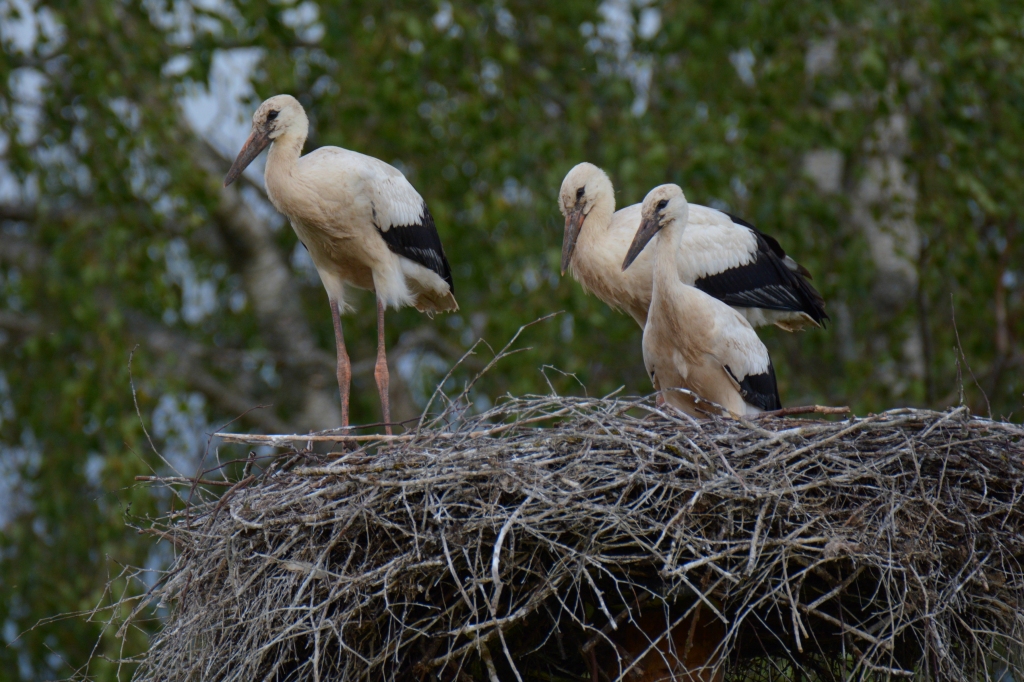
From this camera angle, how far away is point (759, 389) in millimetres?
4668

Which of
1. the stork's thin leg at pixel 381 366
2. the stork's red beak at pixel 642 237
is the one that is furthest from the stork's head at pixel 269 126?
the stork's red beak at pixel 642 237

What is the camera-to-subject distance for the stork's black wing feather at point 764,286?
528 cm

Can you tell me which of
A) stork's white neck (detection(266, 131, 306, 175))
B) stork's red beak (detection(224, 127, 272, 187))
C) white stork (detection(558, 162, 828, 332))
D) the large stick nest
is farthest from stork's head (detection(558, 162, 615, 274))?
the large stick nest

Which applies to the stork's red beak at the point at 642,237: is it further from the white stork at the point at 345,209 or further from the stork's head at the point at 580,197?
the white stork at the point at 345,209

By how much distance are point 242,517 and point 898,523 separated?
76.0 inches

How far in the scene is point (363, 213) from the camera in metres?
4.96

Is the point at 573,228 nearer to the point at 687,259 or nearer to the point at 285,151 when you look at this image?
the point at 687,259

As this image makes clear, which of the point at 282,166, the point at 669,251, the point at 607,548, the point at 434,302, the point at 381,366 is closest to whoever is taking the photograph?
the point at 607,548

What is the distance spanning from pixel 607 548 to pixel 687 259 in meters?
2.02

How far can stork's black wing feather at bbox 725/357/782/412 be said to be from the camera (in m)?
4.61

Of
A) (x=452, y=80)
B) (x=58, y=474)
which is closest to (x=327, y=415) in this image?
(x=58, y=474)

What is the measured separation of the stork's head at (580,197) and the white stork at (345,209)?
60cm

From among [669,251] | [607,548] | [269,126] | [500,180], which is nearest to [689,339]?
[669,251]

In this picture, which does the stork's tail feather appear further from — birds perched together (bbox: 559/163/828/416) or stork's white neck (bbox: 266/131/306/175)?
stork's white neck (bbox: 266/131/306/175)
